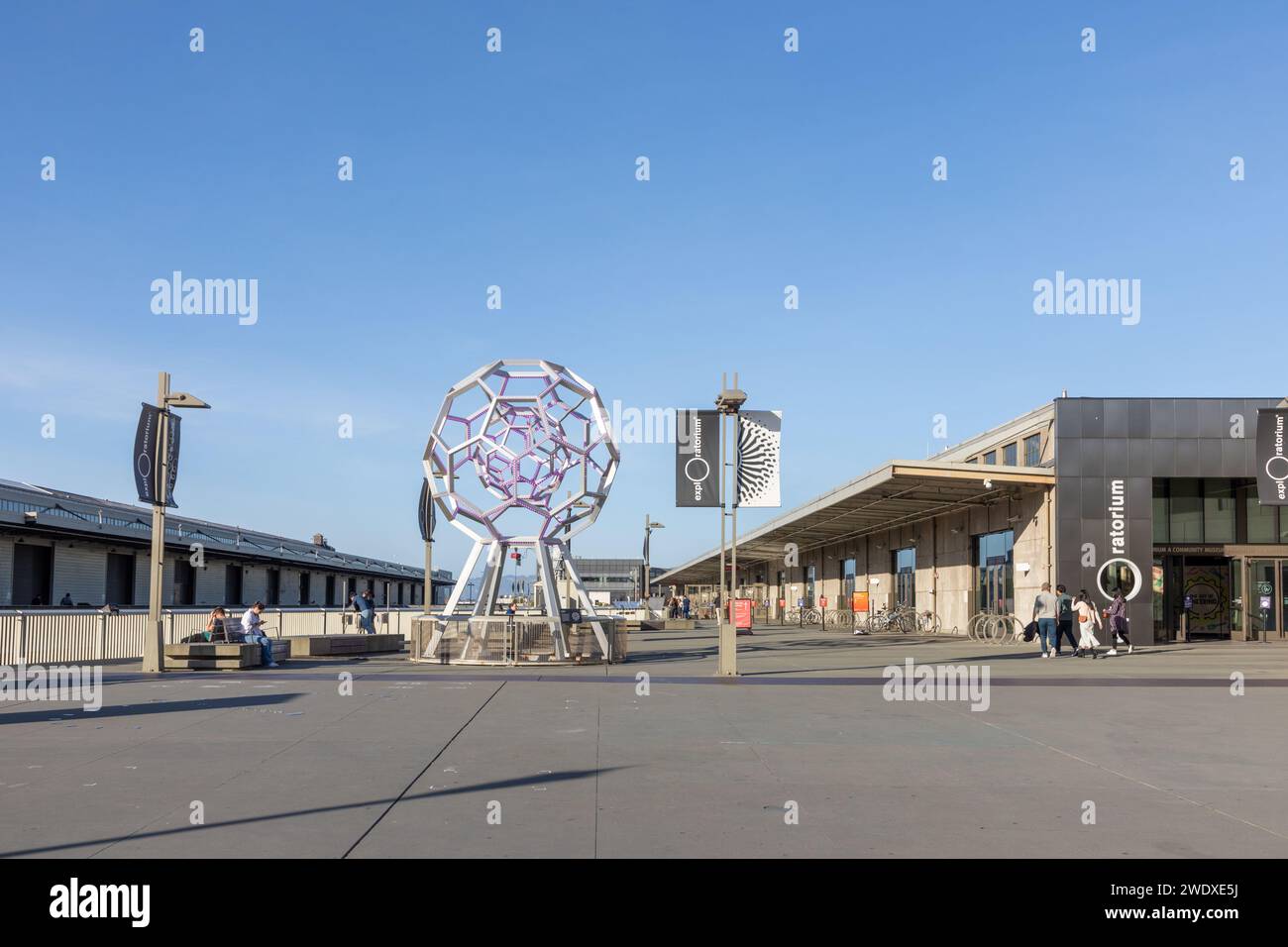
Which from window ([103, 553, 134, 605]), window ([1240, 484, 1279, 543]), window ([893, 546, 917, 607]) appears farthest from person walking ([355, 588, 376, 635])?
window ([1240, 484, 1279, 543])

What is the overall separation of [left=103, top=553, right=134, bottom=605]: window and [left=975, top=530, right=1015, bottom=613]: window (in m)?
35.2

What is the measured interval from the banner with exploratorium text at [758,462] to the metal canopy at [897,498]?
8966 mm

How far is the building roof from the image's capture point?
39.4 meters

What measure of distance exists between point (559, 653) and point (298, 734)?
1177 cm

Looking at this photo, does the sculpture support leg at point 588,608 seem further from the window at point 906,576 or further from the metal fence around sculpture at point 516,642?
the window at point 906,576

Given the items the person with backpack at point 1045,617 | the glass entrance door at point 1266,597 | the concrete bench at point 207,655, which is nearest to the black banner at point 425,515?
the concrete bench at point 207,655

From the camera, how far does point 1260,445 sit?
79.0ft

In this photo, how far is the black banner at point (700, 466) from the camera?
69.4 ft

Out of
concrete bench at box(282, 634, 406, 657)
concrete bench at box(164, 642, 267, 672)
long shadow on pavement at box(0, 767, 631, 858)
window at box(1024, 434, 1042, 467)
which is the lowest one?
concrete bench at box(282, 634, 406, 657)

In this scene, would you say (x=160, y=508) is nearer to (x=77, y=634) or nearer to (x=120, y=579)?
(x=77, y=634)

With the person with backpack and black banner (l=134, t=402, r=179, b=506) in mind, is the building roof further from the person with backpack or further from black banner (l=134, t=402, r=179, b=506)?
the person with backpack

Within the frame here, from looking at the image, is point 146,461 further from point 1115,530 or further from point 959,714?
point 1115,530

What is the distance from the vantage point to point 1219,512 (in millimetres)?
31656

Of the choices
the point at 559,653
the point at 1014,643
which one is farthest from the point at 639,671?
the point at 1014,643
